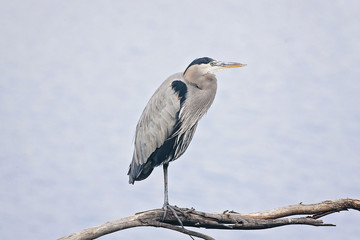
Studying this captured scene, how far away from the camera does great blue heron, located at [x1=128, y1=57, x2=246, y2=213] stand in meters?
2.96

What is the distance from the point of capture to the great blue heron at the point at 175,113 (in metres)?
2.96

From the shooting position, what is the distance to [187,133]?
3.04 meters

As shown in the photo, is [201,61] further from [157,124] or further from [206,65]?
[157,124]

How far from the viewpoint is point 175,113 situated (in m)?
2.96

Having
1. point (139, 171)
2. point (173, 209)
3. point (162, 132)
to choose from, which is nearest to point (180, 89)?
point (162, 132)

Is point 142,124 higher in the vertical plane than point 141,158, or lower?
higher

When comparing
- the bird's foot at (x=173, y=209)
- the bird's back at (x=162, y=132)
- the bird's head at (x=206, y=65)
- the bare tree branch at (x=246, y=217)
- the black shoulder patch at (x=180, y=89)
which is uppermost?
the bird's head at (x=206, y=65)

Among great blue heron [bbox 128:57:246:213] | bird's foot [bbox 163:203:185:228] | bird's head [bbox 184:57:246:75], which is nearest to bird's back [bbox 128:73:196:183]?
great blue heron [bbox 128:57:246:213]

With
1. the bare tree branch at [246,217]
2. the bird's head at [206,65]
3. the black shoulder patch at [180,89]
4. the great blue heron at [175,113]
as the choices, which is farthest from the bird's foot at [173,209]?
the bird's head at [206,65]

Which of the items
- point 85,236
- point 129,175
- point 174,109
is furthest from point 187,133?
point 85,236

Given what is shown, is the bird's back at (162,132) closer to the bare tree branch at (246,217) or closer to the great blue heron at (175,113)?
the great blue heron at (175,113)

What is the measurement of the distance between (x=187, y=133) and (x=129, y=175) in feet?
1.37

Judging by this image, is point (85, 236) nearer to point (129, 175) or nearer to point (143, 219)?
point (143, 219)

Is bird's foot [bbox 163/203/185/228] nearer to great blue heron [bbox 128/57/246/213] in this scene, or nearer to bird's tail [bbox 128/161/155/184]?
great blue heron [bbox 128/57/246/213]
